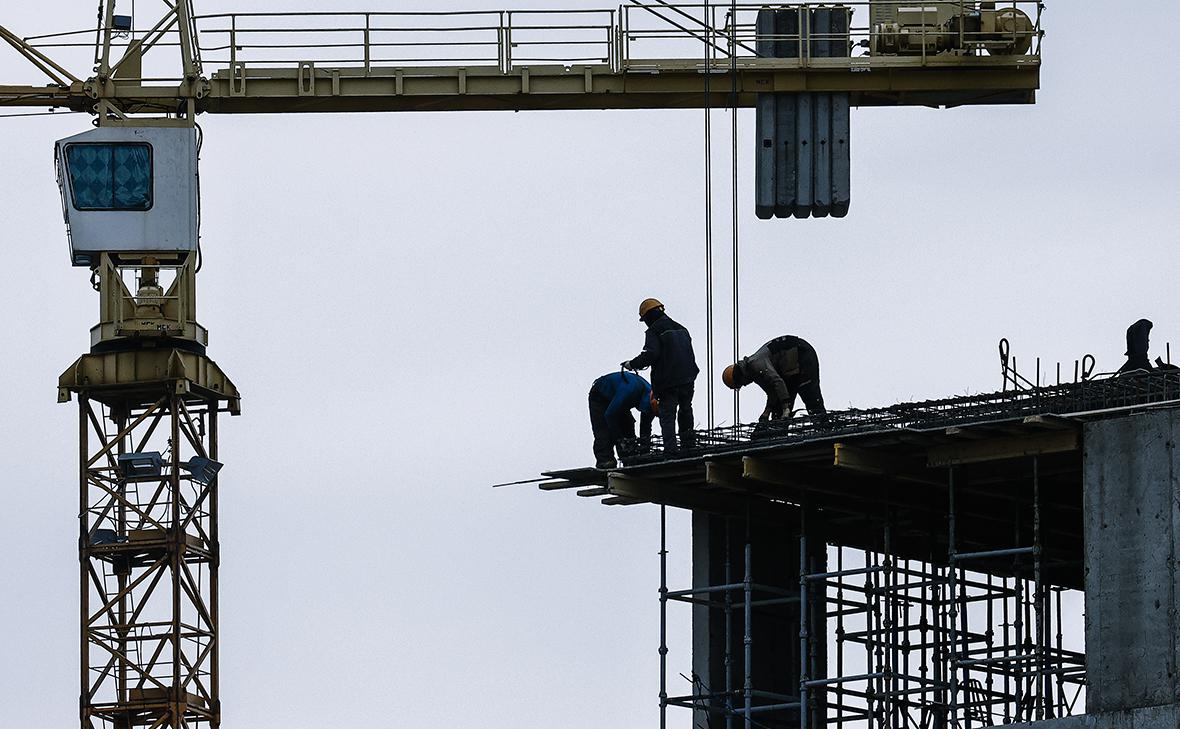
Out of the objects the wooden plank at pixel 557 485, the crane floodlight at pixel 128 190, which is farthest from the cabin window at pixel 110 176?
the wooden plank at pixel 557 485

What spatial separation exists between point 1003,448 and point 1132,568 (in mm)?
3653

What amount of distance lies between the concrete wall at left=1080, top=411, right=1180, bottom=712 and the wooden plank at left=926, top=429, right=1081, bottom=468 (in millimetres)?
588

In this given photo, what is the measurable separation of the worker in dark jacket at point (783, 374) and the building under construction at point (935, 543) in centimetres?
100

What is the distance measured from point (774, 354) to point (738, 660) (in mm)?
5849

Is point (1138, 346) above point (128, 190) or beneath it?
beneath

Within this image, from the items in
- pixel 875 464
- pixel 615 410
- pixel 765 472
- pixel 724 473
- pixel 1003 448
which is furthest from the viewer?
pixel 615 410

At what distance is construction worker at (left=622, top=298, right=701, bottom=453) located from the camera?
209ft

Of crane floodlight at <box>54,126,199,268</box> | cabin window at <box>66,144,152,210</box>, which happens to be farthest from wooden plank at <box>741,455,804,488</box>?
cabin window at <box>66,144,152,210</box>

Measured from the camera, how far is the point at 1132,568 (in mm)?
59219

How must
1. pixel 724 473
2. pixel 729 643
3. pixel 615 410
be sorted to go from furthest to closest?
pixel 729 643, pixel 615 410, pixel 724 473

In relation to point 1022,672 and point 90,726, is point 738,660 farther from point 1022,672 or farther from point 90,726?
point 90,726

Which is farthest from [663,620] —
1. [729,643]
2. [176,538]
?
[176,538]

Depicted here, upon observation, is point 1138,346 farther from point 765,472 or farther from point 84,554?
point 84,554

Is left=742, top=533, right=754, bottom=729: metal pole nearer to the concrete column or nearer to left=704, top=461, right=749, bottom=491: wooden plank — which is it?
the concrete column
